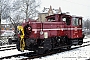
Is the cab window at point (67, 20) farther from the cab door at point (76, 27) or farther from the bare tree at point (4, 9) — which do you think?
the bare tree at point (4, 9)

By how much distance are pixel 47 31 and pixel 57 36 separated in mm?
1533

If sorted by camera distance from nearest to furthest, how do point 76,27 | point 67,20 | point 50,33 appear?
point 50,33 < point 67,20 < point 76,27

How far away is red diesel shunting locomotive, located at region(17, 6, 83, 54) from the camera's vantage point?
50.3 ft

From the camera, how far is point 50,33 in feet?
55.0

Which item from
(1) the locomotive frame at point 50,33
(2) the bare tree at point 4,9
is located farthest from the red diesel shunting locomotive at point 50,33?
(2) the bare tree at point 4,9

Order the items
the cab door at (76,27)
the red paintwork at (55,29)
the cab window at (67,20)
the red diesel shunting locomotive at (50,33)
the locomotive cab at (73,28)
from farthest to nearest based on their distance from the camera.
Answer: the cab door at (76,27)
the locomotive cab at (73,28)
the cab window at (67,20)
the red paintwork at (55,29)
the red diesel shunting locomotive at (50,33)

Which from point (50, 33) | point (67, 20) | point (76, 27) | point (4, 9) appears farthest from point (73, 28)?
point (4, 9)

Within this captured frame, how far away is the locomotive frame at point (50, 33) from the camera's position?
1532 cm

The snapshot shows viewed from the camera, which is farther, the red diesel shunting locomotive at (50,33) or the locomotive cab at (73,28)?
the locomotive cab at (73,28)

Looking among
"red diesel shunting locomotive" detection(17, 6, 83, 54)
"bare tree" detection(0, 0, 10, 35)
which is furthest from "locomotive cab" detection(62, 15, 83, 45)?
"bare tree" detection(0, 0, 10, 35)

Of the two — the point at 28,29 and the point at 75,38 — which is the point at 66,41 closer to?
the point at 75,38

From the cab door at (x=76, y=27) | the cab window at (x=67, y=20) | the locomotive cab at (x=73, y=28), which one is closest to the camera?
the cab window at (x=67, y=20)

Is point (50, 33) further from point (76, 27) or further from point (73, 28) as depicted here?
point (76, 27)

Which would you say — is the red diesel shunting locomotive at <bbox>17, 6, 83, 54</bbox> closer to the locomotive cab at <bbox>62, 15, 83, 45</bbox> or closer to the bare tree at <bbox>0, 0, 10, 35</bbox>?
the locomotive cab at <bbox>62, 15, 83, 45</bbox>
